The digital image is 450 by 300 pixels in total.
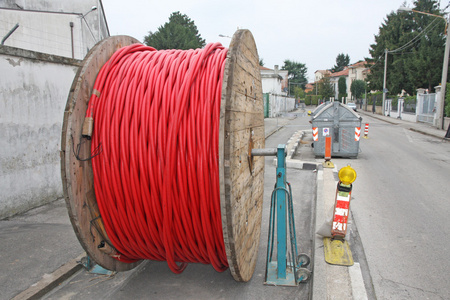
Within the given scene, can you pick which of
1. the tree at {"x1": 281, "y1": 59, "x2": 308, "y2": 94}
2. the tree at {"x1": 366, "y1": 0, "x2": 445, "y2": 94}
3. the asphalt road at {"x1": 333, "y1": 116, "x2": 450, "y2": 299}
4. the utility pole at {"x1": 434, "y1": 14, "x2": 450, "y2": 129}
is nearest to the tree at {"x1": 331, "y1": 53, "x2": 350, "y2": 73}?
the tree at {"x1": 281, "y1": 59, "x2": 308, "y2": 94}

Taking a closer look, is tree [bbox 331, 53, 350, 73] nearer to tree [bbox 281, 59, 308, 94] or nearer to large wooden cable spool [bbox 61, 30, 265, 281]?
tree [bbox 281, 59, 308, 94]

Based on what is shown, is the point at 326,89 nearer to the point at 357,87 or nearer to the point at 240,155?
the point at 357,87

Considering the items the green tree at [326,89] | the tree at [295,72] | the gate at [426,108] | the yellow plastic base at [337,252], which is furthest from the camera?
the tree at [295,72]

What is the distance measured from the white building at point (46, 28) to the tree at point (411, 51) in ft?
105

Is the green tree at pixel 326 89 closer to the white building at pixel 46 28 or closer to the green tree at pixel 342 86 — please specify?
the green tree at pixel 342 86

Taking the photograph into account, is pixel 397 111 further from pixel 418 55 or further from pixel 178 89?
pixel 178 89

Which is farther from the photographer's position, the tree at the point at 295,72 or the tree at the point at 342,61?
the tree at the point at 342,61

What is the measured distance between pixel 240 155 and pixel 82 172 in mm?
1256

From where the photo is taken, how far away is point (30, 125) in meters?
5.35

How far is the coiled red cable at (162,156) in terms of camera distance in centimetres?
275

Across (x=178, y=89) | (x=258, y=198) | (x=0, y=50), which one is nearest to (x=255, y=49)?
(x=178, y=89)

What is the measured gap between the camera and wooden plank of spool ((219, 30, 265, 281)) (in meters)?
2.42

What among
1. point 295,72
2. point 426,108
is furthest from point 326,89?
point 426,108

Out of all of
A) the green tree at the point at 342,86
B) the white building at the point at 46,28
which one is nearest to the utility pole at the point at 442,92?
the white building at the point at 46,28
